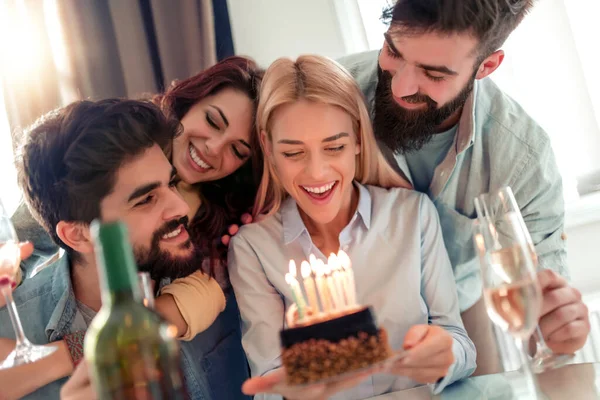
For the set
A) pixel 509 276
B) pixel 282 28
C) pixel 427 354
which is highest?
pixel 282 28

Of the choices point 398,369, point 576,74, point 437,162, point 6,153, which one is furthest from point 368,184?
point 6,153

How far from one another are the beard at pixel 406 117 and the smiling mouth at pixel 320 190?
262 mm

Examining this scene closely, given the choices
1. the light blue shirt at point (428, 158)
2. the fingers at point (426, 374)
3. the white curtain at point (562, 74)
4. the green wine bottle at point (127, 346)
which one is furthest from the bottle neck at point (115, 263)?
the white curtain at point (562, 74)

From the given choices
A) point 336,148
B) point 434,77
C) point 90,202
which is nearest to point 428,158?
point 434,77

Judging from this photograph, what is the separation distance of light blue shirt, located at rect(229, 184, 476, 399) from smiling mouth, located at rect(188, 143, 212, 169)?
0.72 feet

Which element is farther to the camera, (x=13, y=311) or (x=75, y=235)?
(x=75, y=235)

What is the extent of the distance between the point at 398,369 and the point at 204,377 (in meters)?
0.76

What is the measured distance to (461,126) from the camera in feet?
6.42

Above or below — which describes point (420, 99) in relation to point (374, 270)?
above

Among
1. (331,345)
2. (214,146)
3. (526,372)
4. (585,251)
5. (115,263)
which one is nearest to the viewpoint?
(115,263)

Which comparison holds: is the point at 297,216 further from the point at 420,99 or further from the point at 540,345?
the point at 540,345

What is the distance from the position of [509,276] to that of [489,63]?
0.88 metres

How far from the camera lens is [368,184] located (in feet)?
6.56

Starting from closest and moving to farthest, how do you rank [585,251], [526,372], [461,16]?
[526,372] → [461,16] → [585,251]
